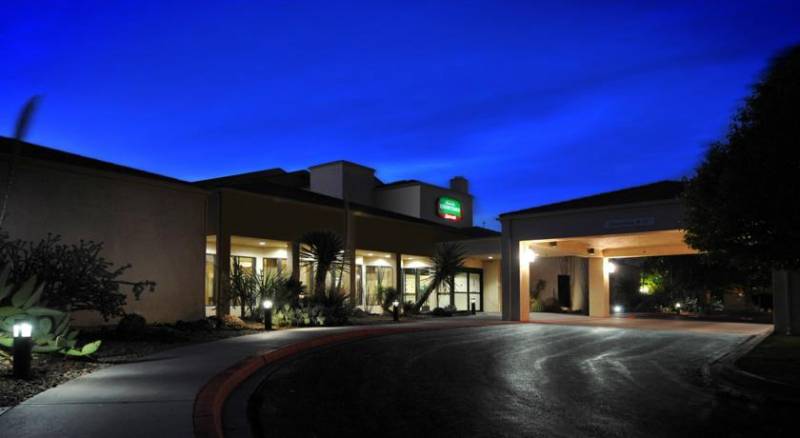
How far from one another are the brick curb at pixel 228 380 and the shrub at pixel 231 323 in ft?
11.7

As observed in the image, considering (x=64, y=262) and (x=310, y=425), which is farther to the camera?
(x=64, y=262)

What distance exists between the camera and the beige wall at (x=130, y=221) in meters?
16.4

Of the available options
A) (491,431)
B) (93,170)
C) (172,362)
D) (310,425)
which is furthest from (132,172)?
(491,431)

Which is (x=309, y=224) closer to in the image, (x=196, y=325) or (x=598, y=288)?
(x=196, y=325)

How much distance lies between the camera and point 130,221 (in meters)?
18.7

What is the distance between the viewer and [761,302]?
4628 centimetres

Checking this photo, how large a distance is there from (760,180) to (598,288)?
23.5 metres

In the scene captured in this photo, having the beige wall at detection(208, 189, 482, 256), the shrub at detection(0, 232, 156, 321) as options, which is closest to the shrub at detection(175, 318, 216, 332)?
the beige wall at detection(208, 189, 482, 256)

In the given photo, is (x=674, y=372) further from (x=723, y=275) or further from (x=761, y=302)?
(x=761, y=302)

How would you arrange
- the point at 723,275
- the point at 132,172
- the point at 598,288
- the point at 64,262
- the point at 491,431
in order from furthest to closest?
1. the point at 723,275
2. the point at 598,288
3. the point at 132,172
4. the point at 64,262
5. the point at 491,431

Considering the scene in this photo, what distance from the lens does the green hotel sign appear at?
148 ft

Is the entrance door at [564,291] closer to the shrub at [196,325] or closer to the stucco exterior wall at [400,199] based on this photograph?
the stucco exterior wall at [400,199]

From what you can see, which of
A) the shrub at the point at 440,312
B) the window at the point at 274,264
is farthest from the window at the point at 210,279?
the shrub at the point at 440,312

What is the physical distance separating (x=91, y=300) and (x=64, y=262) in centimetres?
101
